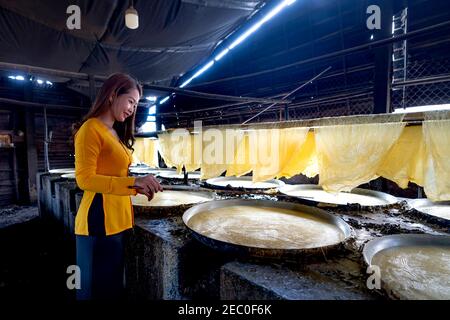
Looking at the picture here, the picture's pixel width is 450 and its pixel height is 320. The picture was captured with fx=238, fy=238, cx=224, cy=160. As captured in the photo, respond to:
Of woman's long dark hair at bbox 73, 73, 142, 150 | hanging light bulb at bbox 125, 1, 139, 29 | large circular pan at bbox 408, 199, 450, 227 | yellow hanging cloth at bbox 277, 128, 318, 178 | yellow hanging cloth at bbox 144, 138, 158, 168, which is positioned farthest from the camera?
yellow hanging cloth at bbox 144, 138, 158, 168

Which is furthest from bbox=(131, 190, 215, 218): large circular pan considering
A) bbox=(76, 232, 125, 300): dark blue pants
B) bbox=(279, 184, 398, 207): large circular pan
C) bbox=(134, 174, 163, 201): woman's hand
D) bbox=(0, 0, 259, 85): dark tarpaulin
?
bbox=(0, 0, 259, 85): dark tarpaulin

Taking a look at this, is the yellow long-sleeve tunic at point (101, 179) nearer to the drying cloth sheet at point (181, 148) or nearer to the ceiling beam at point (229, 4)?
the drying cloth sheet at point (181, 148)

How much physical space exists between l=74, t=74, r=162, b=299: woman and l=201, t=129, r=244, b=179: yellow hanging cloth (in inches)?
69.3

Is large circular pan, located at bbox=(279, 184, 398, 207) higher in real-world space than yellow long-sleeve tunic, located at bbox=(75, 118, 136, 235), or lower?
lower

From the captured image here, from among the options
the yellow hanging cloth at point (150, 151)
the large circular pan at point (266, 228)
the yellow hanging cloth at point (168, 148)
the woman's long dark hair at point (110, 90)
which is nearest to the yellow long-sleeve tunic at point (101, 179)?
the woman's long dark hair at point (110, 90)

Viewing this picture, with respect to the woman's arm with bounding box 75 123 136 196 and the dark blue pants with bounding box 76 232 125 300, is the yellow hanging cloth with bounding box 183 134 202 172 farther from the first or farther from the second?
the woman's arm with bounding box 75 123 136 196

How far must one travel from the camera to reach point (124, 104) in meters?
1.86

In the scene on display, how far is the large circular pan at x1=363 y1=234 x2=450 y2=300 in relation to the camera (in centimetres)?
134

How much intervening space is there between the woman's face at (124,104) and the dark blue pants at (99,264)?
0.96 meters

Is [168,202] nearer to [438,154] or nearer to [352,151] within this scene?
[352,151]

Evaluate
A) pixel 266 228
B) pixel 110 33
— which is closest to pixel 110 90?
pixel 266 228

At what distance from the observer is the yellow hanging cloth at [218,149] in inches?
138

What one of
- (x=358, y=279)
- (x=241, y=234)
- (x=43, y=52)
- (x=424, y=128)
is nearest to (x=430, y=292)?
(x=358, y=279)
